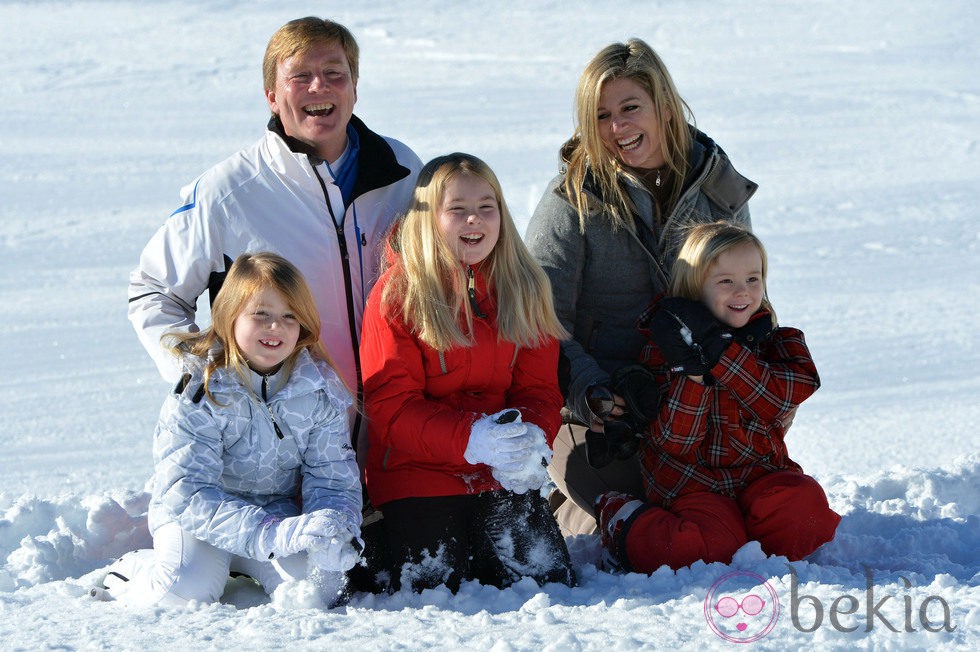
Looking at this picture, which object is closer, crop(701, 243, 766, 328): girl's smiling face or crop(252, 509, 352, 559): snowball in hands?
crop(252, 509, 352, 559): snowball in hands

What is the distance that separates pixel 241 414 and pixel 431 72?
847 cm

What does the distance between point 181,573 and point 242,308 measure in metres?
0.74

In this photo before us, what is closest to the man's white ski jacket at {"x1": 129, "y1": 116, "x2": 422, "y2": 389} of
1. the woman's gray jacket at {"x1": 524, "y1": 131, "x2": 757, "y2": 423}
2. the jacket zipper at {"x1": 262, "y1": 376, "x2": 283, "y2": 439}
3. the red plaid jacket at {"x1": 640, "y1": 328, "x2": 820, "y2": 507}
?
the jacket zipper at {"x1": 262, "y1": 376, "x2": 283, "y2": 439}

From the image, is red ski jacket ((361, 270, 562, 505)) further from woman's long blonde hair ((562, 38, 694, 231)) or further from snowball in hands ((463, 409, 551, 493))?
woman's long blonde hair ((562, 38, 694, 231))

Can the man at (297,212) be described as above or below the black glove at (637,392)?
above

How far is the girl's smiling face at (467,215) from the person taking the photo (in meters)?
3.27

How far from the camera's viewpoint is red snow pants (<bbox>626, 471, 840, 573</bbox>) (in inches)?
128

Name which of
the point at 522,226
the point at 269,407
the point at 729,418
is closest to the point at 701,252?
A: the point at 729,418

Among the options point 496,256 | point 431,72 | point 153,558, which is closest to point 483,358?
point 496,256

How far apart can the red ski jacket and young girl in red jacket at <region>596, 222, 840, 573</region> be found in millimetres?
373

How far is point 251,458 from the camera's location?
314 centimetres

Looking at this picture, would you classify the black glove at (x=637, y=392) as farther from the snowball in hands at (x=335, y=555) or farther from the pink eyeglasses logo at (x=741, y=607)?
the snowball in hands at (x=335, y=555)

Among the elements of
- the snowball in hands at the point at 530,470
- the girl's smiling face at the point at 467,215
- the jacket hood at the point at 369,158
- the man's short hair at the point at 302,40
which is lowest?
the snowball in hands at the point at 530,470

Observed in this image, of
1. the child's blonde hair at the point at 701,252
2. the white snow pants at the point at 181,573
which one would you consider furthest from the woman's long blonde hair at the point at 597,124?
the white snow pants at the point at 181,573
